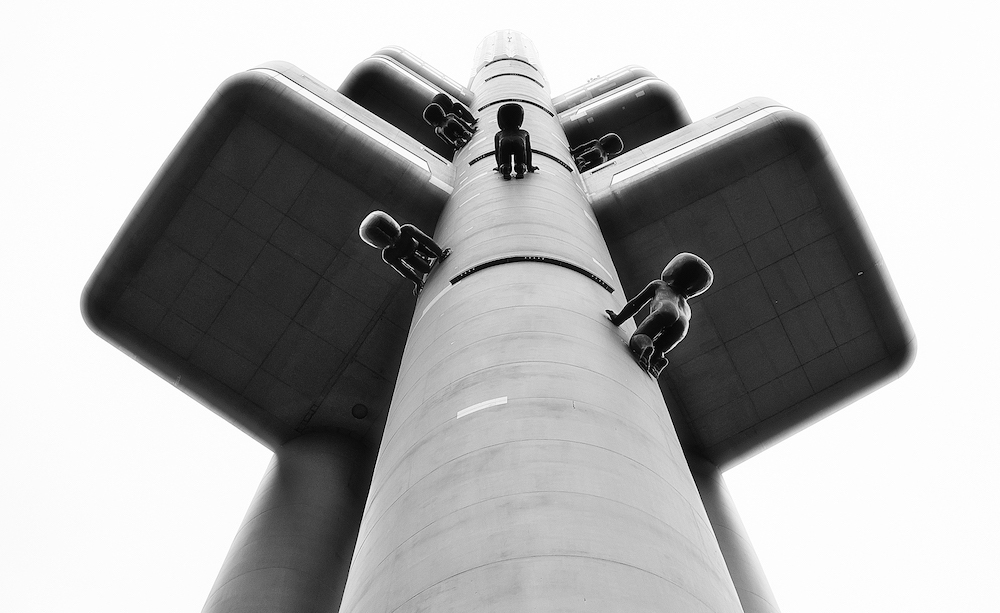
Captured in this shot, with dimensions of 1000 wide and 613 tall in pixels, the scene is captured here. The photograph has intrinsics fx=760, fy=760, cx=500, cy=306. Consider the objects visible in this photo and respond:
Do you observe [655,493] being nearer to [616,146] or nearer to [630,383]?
[630,383]

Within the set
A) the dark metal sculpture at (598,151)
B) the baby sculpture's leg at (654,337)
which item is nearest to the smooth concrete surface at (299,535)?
the baby sculpture's leg at (654,337)

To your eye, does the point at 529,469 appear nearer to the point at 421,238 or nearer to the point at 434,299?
the point at 434,299

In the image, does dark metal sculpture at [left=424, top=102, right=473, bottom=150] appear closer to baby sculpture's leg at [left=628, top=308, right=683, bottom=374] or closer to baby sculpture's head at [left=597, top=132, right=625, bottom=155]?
baby sculpture's head at [left=597, top=132, right=625, bottom=155]

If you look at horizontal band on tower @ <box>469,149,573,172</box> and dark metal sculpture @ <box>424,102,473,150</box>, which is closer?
horizontal band on tower @ <box>469,149,573,172</box>

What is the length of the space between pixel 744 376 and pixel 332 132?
375 inches

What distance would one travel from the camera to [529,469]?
505cm

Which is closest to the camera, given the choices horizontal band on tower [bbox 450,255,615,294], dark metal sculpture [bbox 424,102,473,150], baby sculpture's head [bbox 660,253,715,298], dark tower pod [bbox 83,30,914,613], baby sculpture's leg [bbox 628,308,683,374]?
baby sculpture's leg [bbox 628,308,683,374]

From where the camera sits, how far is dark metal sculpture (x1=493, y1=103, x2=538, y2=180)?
11.9 m

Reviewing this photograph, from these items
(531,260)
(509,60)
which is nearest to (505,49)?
(509,60)

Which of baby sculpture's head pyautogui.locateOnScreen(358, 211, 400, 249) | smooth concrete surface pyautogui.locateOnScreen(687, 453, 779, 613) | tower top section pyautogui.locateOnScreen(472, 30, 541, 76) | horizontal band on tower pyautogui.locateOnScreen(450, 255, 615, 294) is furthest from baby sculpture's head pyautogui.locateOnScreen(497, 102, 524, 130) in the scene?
tower top section pyautogui.locateOnScreen(472, 30, 541, 76)

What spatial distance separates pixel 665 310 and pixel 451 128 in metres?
11.6

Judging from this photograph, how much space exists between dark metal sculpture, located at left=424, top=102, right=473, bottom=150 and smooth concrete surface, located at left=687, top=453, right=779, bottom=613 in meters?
8.81

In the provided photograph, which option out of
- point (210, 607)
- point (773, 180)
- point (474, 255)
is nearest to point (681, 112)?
point (773, 180)

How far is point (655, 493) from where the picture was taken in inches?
208
